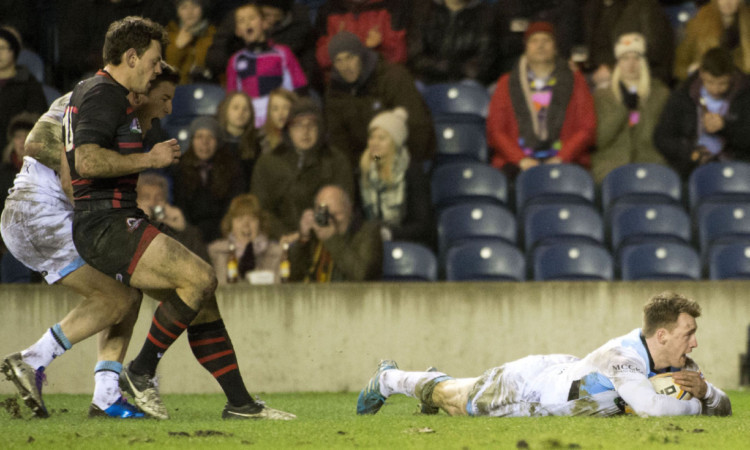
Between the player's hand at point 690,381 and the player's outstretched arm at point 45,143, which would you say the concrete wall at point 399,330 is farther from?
the player's hand at point 690,381

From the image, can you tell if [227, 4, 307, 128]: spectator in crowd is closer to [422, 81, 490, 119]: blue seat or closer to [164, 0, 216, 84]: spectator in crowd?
[164, 0, 216, 84]: spectator in crowd

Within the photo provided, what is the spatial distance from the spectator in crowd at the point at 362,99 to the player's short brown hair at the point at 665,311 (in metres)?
5.39

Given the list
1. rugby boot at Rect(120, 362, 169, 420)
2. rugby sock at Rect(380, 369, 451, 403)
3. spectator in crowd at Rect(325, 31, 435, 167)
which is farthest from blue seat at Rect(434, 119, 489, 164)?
rugby boot at Rect(120, 362, 169, 420)

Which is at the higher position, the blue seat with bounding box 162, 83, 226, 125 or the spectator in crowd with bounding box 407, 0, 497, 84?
the spectator in crowd with bounding box 407, 0, 497, 84

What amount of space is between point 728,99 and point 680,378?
5897 millimetres

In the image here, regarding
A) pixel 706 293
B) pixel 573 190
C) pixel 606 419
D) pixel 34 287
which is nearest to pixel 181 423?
pixel 606 419

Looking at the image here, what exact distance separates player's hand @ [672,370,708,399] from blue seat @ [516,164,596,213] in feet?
16.2

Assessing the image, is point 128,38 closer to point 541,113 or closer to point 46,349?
point 46,349

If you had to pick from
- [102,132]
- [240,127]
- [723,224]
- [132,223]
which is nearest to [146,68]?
[102,132]

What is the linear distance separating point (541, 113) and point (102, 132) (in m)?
6.10

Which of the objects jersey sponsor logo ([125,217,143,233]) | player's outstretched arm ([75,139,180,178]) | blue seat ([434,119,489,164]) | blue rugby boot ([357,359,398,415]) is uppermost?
blue seat ([434,119,489,164])

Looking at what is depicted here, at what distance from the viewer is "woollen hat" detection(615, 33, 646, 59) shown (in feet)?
35.0

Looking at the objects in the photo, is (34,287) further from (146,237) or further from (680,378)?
(680,378)

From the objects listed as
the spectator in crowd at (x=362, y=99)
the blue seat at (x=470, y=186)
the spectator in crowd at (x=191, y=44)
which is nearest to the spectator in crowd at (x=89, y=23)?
the spectator in crowd at (x=191, y=44)
